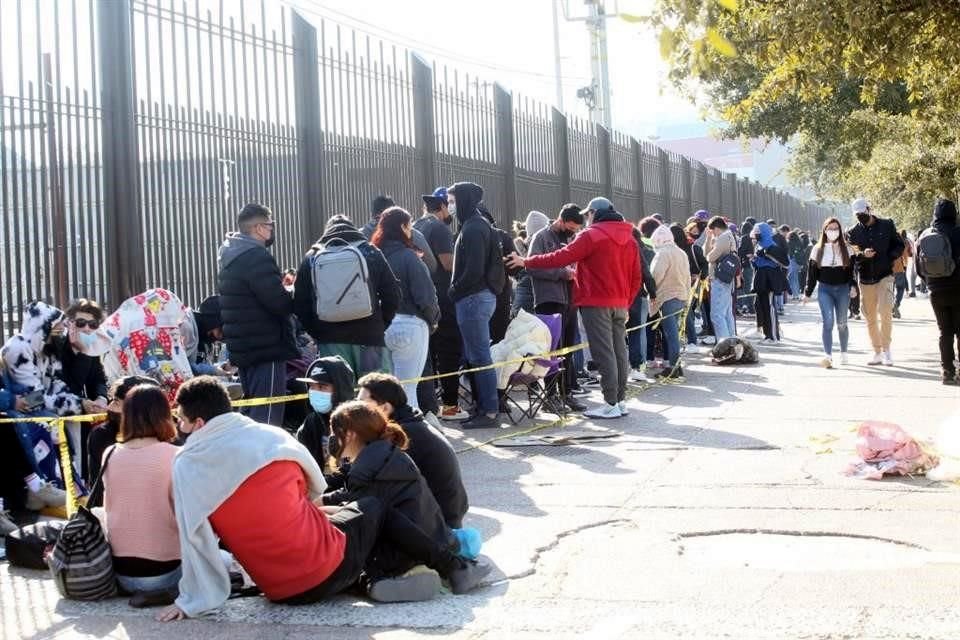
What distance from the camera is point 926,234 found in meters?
14.1

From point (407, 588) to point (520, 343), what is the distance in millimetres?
6148

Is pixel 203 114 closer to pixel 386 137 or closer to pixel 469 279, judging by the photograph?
pixel 469 279

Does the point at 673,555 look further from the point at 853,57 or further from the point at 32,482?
the point at 853,57

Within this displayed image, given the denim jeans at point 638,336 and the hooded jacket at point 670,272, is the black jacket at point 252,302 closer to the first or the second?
the denim jeans at point 638,336

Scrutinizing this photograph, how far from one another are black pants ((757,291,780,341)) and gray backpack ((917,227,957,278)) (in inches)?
256

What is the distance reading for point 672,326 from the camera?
15859 mm

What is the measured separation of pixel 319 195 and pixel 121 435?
7.06 metres

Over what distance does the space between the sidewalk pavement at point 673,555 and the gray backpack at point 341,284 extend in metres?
1.48

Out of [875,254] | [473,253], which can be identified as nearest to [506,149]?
[875,254]

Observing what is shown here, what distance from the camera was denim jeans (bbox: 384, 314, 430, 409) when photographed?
35.3 feet

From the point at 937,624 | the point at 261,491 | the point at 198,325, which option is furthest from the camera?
the point at 198,325

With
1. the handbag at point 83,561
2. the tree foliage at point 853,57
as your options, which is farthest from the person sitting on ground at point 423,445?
the tree foliage at point 853,57

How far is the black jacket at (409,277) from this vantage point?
1065 centimetres

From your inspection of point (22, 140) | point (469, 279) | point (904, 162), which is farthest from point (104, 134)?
point (904, 162)
